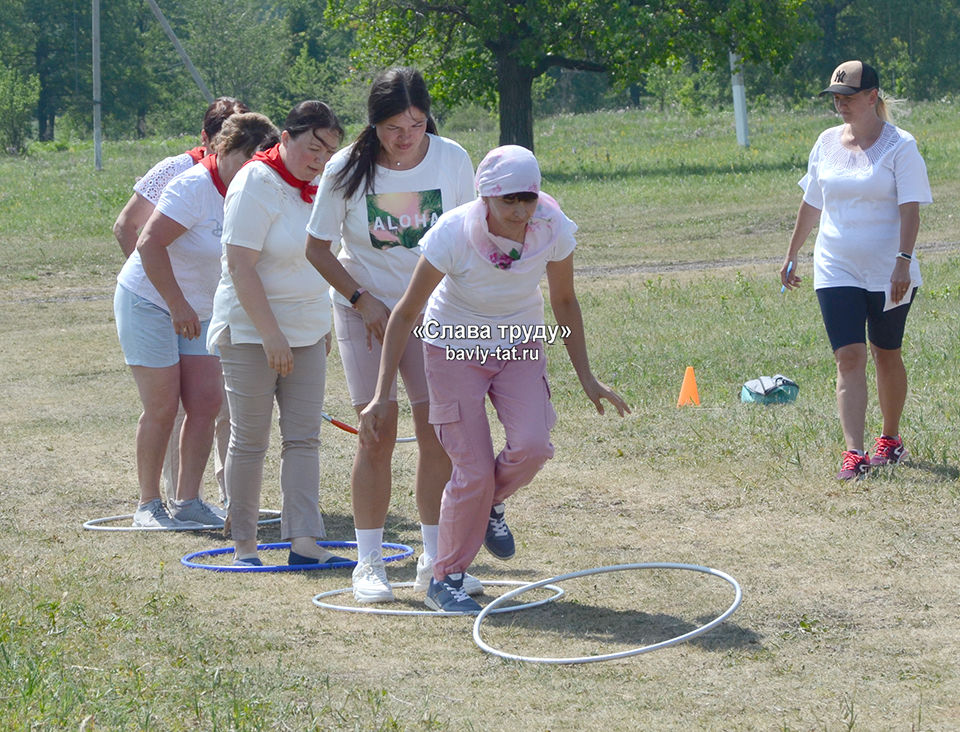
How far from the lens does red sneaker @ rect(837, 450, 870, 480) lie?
22.2 ft

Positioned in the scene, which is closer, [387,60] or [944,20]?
[387,60]

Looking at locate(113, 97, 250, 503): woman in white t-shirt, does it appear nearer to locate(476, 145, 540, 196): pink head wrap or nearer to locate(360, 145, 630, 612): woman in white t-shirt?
locate(360, 145, 630, 612): woman in white t-shirt

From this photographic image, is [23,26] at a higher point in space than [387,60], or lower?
higher

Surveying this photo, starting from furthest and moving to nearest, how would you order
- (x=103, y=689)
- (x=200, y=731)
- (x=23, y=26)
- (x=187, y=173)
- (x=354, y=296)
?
(x=23, y=26) < (x=187, y=173) < (x=354, y=296) < (x=103, y=689) < (x=200, y=731)

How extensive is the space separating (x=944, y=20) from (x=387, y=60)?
4284 cm

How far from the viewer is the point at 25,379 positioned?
11.6 m

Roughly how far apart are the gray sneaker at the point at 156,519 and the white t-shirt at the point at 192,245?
997 mm

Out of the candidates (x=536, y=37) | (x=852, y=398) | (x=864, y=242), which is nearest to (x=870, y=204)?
(x=864, y=242)

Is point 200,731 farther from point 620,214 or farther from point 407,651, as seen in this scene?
point 620,214

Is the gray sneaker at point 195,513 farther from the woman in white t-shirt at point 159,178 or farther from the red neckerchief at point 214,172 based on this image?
the red neckerchief at point 214,172

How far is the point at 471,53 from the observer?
101 feet

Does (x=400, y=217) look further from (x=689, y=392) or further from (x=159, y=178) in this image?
(x=689, y=392)

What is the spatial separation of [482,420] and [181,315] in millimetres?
2027

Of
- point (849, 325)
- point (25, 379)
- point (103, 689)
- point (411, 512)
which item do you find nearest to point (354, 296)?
point (103, 689)
